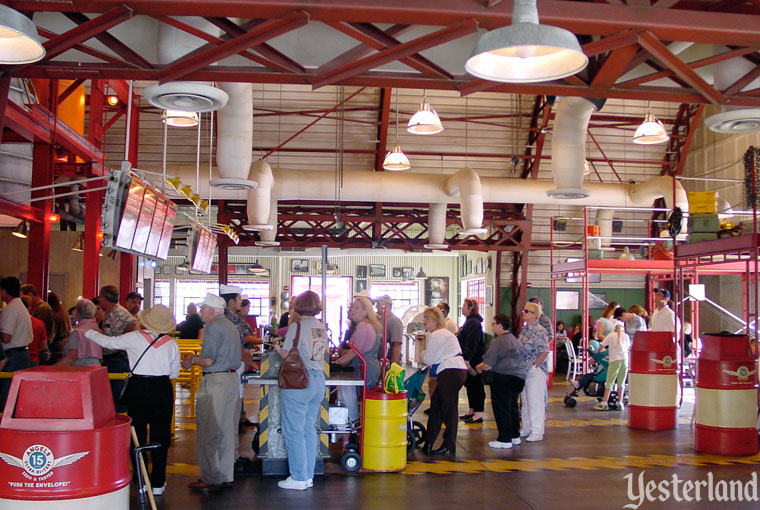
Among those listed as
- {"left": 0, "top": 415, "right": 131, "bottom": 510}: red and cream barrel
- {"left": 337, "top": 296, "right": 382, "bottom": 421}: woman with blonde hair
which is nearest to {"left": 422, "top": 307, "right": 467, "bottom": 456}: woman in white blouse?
{"left": 337, "top": 296, "right": 382, "bottom": 421}: woman with blonde hair

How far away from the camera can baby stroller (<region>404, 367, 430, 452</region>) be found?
8.41 meters

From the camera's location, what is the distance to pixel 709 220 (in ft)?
35.4

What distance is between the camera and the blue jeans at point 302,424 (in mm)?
6508

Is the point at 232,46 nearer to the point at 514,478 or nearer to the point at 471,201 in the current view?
the point at 514,478

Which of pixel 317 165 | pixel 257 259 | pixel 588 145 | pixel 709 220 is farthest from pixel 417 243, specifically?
pixel 257 259

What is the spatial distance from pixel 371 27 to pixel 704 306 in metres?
17.3

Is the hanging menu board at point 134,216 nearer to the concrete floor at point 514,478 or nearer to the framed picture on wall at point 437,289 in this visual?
the concrete floor at point 514,478

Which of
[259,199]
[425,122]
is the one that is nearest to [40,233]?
[259,199]

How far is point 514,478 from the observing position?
23.4ft

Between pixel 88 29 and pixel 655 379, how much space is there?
809cm

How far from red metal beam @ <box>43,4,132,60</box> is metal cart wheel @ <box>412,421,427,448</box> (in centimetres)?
537

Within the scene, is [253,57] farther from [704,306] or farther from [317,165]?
[704,306]

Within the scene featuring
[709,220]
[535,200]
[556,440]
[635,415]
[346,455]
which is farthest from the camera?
[535,200]

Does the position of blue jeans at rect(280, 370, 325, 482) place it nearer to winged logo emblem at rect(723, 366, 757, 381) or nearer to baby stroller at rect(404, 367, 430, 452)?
baby stroller at rect(404, 367, 430, 452)
